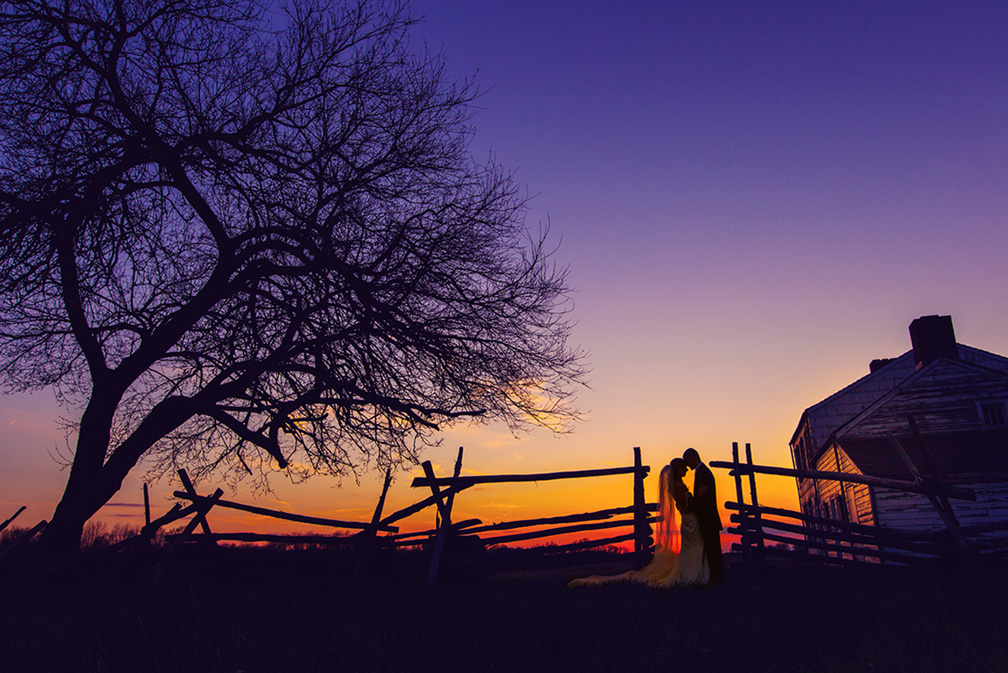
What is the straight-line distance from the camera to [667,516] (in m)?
10.5

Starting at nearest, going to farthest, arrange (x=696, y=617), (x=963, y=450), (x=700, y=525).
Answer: (x=696, y=617) → (x=700, y=525) → (x=963, y=450)

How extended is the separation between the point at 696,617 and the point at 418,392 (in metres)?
6.84

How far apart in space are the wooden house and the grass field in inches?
445

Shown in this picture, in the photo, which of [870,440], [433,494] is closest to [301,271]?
[433,494]

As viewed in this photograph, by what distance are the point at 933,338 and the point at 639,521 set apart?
59.2ft

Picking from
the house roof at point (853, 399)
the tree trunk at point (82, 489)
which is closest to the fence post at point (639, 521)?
the tree trunk at point (82, 489)

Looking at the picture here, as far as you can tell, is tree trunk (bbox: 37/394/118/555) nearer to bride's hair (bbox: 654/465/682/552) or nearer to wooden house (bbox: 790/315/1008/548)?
bride's hair (bbox: 654/465/682/552)

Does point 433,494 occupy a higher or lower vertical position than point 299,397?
lower

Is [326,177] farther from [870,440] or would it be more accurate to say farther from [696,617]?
[870,440]

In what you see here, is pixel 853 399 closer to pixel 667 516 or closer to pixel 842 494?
pixel 842 494

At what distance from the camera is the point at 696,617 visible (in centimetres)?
671

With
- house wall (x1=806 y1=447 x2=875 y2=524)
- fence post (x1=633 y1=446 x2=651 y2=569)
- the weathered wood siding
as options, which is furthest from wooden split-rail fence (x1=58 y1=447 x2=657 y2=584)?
the weathered wood siding

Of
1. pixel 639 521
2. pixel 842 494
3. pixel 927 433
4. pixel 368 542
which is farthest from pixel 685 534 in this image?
pixel 842 494

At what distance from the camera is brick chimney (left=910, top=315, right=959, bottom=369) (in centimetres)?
2480
